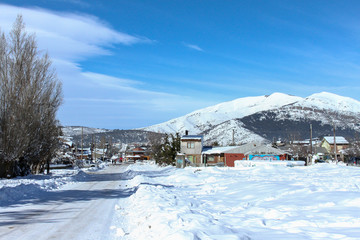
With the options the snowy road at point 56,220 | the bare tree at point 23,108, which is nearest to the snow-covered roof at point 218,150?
the bare tree at point 23,108

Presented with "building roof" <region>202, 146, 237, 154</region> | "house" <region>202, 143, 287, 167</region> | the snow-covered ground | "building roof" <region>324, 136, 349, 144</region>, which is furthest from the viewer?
"building roof" <region>324, 136, 349, 144</region>

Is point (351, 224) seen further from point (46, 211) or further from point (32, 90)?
point (32, 90)

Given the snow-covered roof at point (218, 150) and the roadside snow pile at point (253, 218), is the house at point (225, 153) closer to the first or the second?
the snow-covered roof at point (218, 150)

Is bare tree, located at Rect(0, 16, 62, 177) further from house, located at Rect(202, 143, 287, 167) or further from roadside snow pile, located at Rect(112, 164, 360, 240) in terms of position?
house, located at Rect(202, 143, 287, 167)

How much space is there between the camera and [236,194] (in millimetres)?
16047

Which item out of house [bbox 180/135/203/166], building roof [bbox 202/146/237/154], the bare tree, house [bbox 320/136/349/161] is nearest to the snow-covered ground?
the bare tree

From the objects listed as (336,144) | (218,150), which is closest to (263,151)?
(218,150)

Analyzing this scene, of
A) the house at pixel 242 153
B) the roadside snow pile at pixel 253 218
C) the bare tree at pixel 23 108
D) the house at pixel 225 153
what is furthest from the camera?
the house at pixel 242 153

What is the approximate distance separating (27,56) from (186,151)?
40752mm

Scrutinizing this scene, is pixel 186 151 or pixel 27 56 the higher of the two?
pixel 27 56

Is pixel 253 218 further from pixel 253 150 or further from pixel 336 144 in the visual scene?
pixel 336 144

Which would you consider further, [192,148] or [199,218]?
[192,148]

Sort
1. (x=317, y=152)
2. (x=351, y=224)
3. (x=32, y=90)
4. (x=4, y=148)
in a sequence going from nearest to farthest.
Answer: (x=351, y=224), (x=4, y=148), (x=32, y=90), (x=317, y=152)

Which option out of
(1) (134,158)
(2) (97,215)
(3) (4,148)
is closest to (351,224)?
(2) (97,215)
